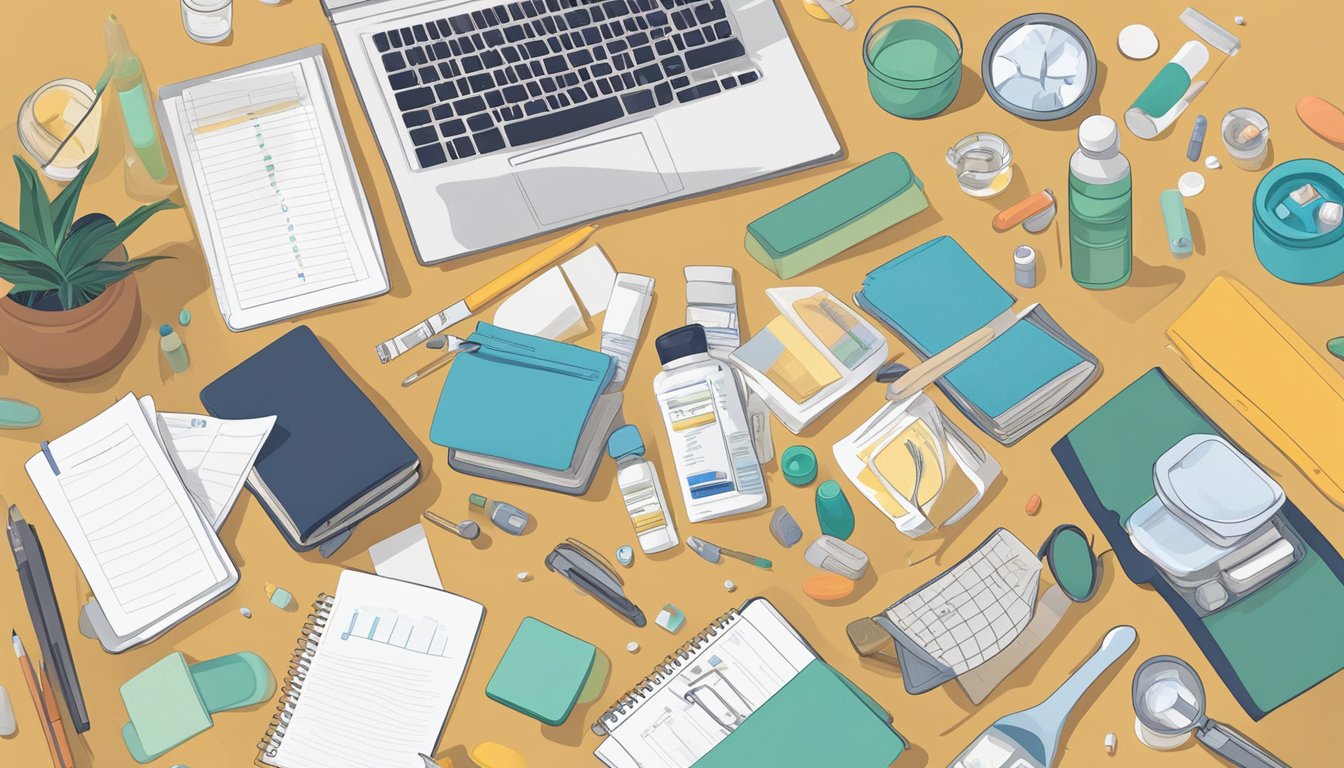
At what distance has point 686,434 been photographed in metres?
2.07

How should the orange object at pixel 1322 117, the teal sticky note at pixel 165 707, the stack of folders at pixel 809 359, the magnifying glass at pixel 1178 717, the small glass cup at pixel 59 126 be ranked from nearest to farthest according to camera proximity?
1. the magnifying glass at pixel 1178 717
2. the teal sticky note at pixel 165 707
3. the stack of folders at pixel 809 359
4. the orange object at pixel 1322 117
5. the small glass cup at pixel 59 126

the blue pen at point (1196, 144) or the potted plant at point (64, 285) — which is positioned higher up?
the potted plant at point (64, 285)

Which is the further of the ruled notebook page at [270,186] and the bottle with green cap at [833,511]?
the ruled notebook page at [270,186]

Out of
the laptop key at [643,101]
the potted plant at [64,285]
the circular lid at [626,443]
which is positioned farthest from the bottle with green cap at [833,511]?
the potted plant at [64,285]

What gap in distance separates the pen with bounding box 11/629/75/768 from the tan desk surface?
0.10ft

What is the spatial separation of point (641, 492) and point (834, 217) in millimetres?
494

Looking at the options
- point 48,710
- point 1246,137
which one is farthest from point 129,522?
point 1246,137

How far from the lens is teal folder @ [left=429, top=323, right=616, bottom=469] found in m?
2.04

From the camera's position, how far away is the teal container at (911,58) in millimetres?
2225

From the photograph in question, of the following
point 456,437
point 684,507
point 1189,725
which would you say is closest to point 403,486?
point 456,437

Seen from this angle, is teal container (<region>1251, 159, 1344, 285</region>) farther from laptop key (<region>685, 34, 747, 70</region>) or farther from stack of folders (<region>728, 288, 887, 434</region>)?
laptop key (<region>685, 34, 747, 70</region>)

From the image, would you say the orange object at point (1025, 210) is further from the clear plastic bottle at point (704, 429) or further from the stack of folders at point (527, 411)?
the stack of folders at point (527, 411)

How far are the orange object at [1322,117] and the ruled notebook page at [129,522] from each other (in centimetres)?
167

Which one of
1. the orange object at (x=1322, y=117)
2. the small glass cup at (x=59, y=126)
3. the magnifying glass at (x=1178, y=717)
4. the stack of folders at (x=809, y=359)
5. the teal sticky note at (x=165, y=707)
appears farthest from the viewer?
the small glass cup at (x=59, y=126)
